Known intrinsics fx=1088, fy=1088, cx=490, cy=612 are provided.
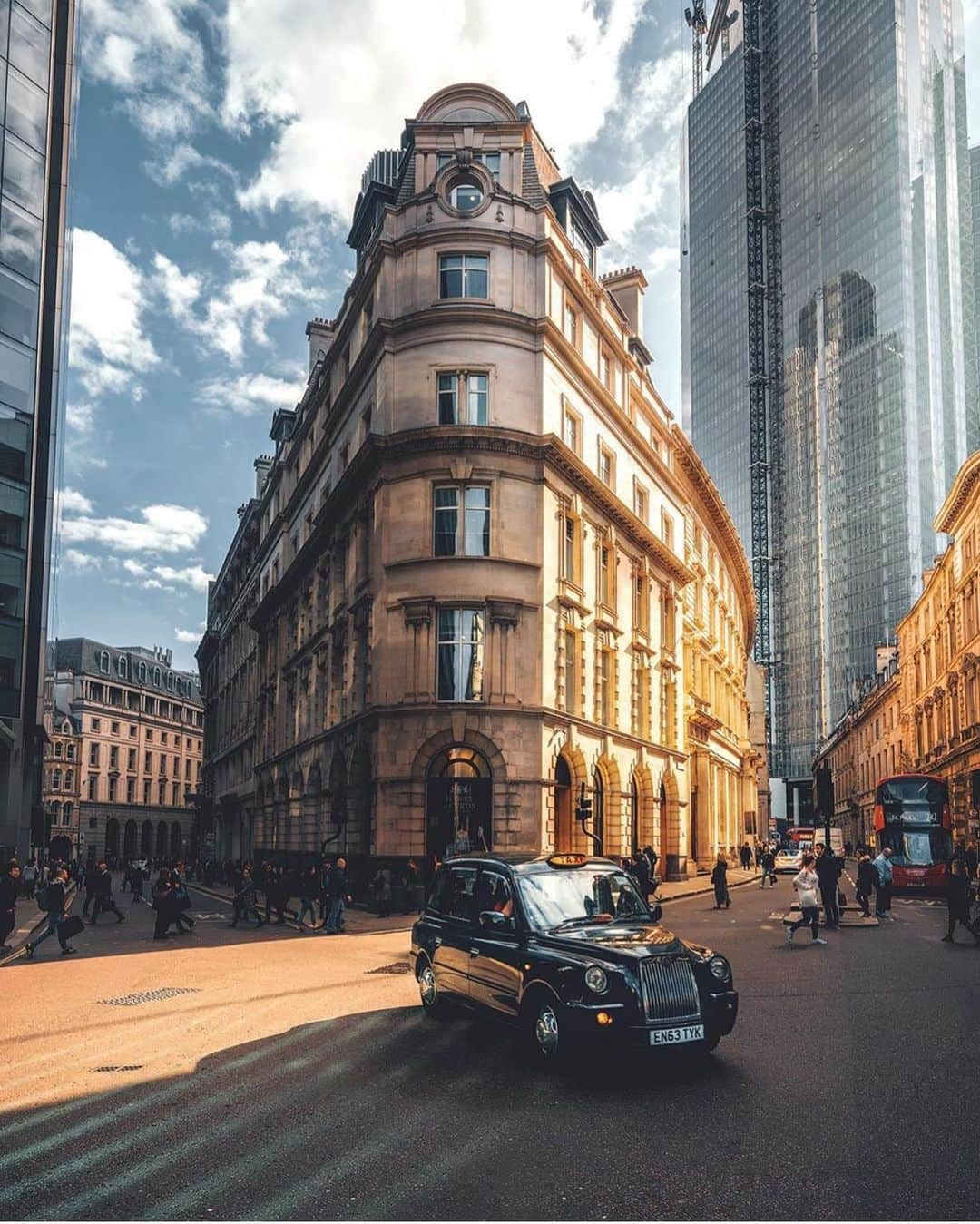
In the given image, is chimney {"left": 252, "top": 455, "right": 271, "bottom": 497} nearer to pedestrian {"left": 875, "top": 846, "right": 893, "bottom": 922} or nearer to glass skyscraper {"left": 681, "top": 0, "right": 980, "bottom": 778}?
pedestrian {"left": 875, "top": 846, "right": 893, "bottom": 922}

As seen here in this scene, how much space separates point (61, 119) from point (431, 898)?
40.0 metres

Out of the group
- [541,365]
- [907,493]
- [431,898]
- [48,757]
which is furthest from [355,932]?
[907,493]

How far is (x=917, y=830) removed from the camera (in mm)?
38188

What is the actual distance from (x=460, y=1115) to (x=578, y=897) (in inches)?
134

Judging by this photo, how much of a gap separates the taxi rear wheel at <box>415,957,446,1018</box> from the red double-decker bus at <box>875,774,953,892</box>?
95.9ft

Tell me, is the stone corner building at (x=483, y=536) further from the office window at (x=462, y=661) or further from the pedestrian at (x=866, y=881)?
the pedestrian at (x=866, y=881)

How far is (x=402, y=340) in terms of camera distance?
35156 millimetres

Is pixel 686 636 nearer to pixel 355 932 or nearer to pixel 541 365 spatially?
pixel 541 365

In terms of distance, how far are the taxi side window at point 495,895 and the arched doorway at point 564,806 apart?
23.2 metres

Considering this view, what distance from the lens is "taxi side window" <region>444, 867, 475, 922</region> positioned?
12.2 meters

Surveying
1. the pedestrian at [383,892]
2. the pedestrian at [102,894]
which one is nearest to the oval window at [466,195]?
the pedestrian at [383,892]

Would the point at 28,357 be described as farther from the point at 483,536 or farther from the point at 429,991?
the point at 429,991

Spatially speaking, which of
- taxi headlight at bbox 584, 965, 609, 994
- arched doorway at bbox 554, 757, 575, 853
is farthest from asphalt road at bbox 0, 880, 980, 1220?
arched doorway at bbox 554, 757, 575, 853

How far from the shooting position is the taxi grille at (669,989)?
31.4 ft
